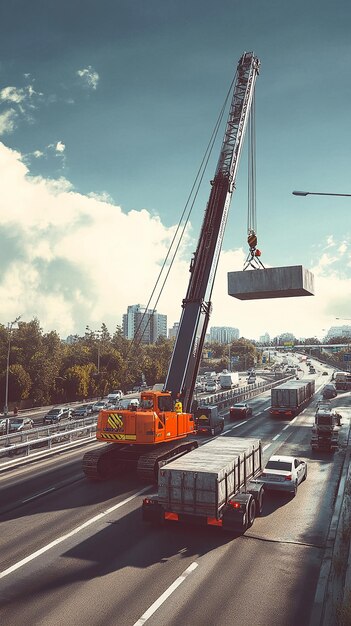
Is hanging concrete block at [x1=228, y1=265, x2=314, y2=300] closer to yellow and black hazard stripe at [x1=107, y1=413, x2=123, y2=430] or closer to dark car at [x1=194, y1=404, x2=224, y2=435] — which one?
yellow and black hazard stripe at [x1=107, y1=413, x2=123, y2=430]

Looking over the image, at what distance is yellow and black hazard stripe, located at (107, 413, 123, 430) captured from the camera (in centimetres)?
2078

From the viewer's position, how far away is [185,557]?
Answer: 43.2 ft

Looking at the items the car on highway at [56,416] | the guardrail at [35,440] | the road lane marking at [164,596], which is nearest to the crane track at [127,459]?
the guardrail at [35,440]

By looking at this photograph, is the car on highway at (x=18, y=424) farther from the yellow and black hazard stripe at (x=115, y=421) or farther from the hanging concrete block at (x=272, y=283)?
the hanging concrete block at (x=272, y=283)

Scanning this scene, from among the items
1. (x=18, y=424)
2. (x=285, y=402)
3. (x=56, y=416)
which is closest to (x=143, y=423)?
(x=18, y=424)

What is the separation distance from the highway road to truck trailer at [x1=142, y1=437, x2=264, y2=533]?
1.74 feet

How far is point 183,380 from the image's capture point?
78.3ft

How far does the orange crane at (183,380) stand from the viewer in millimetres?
20641

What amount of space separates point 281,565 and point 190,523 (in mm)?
3635

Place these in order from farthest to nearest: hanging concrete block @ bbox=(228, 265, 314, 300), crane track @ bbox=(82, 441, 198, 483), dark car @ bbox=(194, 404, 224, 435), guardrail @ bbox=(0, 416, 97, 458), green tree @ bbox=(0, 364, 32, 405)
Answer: green tree @ bbox=(0, 364, 32, 405) < dark car @ bbox=(194, 404, 224, 435) < guardrail @ bbox=(0, 416, 97, 458) < hanging concrete block @ bbox=(228, 265, 314, 300) < crane track @ bbox=(82, 441, 198, 483)

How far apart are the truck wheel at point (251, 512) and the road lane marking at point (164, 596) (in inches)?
125

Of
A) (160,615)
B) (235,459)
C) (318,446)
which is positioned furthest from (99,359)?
(160,615)

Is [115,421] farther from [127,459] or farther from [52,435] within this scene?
[52,435]

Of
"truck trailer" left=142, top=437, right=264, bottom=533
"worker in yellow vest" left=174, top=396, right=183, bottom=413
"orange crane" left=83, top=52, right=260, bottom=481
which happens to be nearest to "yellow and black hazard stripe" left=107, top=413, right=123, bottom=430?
"orange crane" left=83, top=52, right=260, bottom=481
